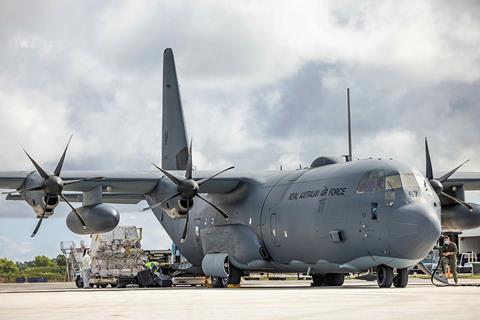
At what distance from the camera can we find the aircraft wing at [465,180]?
3100 cm

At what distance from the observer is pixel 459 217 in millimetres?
29156

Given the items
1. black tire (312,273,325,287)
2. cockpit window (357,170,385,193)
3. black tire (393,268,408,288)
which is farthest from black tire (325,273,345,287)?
cockpit window (357,170,385,193)

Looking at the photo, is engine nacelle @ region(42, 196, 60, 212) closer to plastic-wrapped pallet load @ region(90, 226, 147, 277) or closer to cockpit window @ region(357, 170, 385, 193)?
cockpit window @ region(357, 170, 385, 193)

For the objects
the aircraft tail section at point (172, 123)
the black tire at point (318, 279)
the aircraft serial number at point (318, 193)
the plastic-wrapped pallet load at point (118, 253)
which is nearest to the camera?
the aircraft serial number at point (318, 193)

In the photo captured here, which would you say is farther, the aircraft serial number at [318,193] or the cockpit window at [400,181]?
the aircraft serial number at [318,193]

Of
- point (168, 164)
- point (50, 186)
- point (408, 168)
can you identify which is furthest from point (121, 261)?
point (408, 168)

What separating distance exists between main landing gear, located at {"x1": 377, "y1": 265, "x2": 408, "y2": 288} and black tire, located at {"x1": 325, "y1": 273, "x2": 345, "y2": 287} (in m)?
5.13

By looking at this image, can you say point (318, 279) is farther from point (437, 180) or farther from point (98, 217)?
point (98, 217)

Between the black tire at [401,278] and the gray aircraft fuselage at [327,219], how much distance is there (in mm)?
447

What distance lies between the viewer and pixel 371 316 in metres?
11.4

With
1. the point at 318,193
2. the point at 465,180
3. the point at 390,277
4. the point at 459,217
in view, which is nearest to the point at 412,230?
the point at 390,277

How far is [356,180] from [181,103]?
1500 centimetres

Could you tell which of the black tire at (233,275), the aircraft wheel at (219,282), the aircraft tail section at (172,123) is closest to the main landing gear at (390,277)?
the black tire at (233,275)

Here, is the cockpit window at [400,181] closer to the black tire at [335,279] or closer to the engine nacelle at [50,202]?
the black tire at [335,279]
